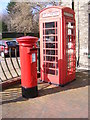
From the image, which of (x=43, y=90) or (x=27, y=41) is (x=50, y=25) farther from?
(x=43, y=90)

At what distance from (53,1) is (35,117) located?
50.5 feet

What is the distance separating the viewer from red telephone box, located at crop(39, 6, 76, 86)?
512cm

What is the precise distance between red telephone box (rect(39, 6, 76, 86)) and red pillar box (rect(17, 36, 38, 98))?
1.09 metres

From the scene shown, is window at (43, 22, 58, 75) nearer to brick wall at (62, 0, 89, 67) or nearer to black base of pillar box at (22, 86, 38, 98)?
black base of pillar box at (22, 86, 38, 98)

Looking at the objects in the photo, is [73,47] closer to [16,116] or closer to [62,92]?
[62,92]

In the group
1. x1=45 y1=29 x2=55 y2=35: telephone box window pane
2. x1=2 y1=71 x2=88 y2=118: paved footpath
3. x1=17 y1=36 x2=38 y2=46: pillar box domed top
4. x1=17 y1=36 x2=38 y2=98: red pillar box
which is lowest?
x1=2 y1=71 x2=88 y2=118: paved footpath

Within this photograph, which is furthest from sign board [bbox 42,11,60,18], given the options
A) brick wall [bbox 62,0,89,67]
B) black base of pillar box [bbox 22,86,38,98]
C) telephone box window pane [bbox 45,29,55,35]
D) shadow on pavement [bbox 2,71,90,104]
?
brick wall [bbox 62,0,89,67]

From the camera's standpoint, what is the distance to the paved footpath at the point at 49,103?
354cm

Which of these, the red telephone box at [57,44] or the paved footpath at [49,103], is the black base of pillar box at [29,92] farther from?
the red telephone box at [57,44]

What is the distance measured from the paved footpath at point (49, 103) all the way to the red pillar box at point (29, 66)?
225 millimetres

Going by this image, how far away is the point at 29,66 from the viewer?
433 centimetres

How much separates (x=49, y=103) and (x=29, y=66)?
1.05m

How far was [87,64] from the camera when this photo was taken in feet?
25.8

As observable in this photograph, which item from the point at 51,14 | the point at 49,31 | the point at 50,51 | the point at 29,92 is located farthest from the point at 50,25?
the point at 29,92
